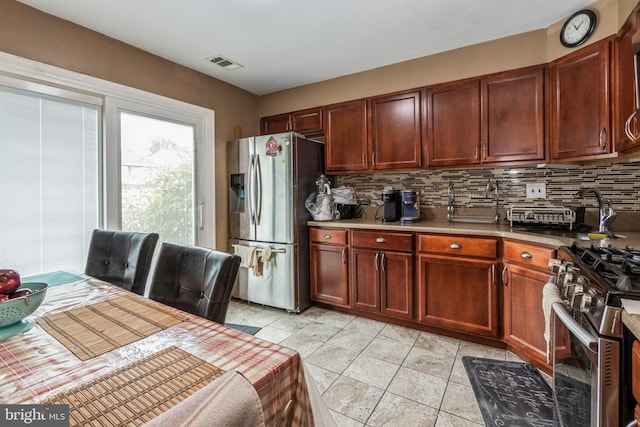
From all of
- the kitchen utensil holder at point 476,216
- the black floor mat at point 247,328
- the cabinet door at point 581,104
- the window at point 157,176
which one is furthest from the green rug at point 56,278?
the cabinet door at point 581,104

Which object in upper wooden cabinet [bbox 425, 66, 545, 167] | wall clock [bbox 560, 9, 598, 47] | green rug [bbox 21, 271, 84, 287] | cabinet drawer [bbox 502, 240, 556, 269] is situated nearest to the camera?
green rug [bbox 21, 271, 84, 287]

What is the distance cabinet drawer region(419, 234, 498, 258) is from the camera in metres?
2.18

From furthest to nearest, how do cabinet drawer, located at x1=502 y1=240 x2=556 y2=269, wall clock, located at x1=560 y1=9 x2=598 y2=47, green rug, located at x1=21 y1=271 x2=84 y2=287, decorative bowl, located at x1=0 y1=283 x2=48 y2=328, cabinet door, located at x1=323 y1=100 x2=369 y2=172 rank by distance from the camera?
cabinet door, located at x1=323 y1=100 x2=369 y2=172
wall clock, located at x1=560 y1=9 x2=598 y2=47
cabinet drawer, located at x1=502 y1=240 x2=556 y2=269
green rug, located at x1=21 y1=271 x2=84 y2=287
decorative bowl, located at x1=0 y1=283 x2=48 y2=328

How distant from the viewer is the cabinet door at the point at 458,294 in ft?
7.21

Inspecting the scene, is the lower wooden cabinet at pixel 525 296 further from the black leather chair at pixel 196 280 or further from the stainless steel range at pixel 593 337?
the black leather chair at pixel 196 280

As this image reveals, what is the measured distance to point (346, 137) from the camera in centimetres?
308

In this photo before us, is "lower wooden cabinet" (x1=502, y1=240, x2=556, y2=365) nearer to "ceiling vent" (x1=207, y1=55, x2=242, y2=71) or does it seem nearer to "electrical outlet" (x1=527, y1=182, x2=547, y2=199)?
"electrical outlet" (x1=527, y1=182, x2=547, y2=199)

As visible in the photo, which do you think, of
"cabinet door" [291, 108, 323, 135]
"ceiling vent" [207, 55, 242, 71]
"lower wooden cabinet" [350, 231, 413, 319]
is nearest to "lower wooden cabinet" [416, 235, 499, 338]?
"lower wooden cabinet" [350, 231, 413, 319]

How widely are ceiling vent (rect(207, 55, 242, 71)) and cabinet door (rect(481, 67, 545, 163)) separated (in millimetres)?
2289

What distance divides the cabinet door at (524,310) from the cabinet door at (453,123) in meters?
1.01

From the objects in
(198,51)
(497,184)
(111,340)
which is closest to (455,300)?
(497,184)

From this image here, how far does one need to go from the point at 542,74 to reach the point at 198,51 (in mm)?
2836

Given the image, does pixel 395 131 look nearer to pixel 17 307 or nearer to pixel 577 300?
pixel 577 300

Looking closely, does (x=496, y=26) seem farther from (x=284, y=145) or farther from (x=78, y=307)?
(x=78, y=307)
